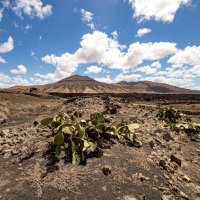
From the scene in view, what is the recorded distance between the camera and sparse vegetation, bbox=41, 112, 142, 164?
7578mm

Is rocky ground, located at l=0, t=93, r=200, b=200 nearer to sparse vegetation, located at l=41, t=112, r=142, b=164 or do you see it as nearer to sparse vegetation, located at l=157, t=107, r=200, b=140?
Answer: sparse vegetation, located at l=41, t=112, r=142, b=164

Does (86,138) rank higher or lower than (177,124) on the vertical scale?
higher

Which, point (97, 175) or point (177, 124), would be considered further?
point (177, 124)

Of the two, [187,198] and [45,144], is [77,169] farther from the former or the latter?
[187,198]

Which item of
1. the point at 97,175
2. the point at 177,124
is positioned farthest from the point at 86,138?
the point at 177,124

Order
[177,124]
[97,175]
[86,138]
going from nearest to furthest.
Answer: [97,175]
[86,138]
[177,124]

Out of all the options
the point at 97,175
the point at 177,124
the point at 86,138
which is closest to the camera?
the point at 97,175

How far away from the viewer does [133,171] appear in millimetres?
7227

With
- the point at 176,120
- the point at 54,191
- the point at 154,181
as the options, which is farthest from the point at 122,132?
the point at 176,120

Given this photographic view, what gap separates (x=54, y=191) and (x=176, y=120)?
12177mm

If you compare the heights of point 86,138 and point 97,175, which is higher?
point 86,138

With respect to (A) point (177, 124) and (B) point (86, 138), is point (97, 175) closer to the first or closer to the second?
(B) point (86, 138)

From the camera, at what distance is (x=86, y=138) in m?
8.23

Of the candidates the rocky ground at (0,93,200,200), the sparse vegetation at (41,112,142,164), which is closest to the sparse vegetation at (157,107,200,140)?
the rocky ground at (0,93,200,200)
